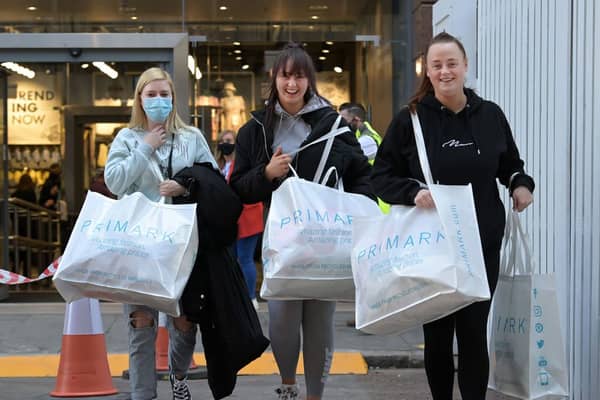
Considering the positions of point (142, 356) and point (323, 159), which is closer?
point (323, 159)

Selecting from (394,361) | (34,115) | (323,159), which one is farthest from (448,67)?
(34,115)

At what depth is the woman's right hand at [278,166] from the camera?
4875mm

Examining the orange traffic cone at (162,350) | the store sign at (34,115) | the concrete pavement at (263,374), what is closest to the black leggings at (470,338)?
the concrete pavement at (263,374)

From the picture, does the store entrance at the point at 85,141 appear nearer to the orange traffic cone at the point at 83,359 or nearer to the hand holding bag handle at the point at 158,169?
the orange traffic cone at the point at 83,359

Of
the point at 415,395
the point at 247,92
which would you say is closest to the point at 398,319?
the point at 415,395

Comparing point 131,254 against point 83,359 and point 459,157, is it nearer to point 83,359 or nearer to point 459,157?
point 459,157

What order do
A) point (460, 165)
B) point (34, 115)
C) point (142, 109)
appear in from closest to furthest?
point (460, 165), point (142, 109), point (34, 115)

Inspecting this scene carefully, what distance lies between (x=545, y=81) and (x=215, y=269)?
2.14 meters

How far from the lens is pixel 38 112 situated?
38.0 ft

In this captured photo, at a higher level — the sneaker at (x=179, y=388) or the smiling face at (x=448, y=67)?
the smiling face at (x=448, y=67)

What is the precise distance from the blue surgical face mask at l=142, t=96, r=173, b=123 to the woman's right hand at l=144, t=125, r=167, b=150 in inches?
2.6

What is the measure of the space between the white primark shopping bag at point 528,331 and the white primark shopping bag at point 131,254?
1.50 meters

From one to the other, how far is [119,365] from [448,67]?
4.17 m

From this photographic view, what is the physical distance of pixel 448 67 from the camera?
4609 mm
